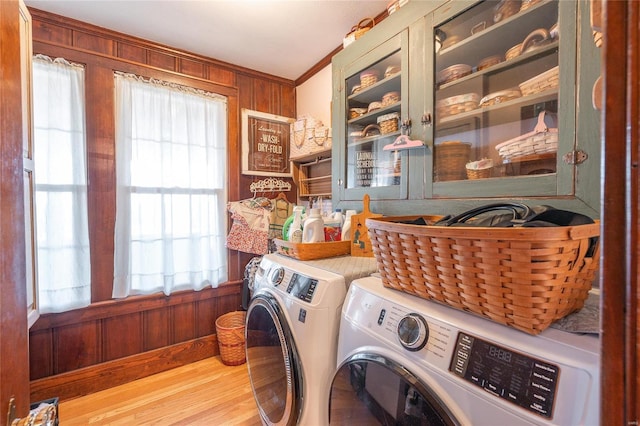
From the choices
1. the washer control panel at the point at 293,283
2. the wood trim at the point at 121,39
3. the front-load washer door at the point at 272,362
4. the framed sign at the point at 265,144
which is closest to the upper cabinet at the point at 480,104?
the washer control panel at the point at 293,283

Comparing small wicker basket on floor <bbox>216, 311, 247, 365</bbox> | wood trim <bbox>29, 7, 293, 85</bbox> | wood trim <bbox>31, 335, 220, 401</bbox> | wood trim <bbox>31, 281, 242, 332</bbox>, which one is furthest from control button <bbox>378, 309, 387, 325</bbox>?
wood trim <bbox>29, 7, 293, 85</bbox>

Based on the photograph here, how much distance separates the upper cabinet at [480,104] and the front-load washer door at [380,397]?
662 millimetres

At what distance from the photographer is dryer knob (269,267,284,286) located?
1186 mm

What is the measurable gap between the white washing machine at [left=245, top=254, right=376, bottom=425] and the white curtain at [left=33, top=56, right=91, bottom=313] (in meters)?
1.36

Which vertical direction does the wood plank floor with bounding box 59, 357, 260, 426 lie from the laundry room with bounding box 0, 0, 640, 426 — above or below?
below

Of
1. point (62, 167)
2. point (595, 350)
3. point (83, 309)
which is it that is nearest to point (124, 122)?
point (62, 167)

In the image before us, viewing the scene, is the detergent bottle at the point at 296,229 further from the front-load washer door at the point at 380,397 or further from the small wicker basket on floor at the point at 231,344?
the small wicker basket on floor at the point at 231,344

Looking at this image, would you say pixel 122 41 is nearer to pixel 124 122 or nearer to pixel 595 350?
pixel 124 122

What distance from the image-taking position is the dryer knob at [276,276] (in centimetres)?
119

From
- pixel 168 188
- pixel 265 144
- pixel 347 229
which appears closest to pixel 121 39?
pixel 168 188

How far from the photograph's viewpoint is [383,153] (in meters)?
1.48

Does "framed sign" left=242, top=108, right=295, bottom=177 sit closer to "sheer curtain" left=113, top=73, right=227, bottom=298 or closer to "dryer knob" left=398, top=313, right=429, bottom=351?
"sheer curtain" left=113, top=73, right=227, bottom=298

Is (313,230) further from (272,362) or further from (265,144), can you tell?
(265,144)

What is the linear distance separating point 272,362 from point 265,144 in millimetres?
1862
